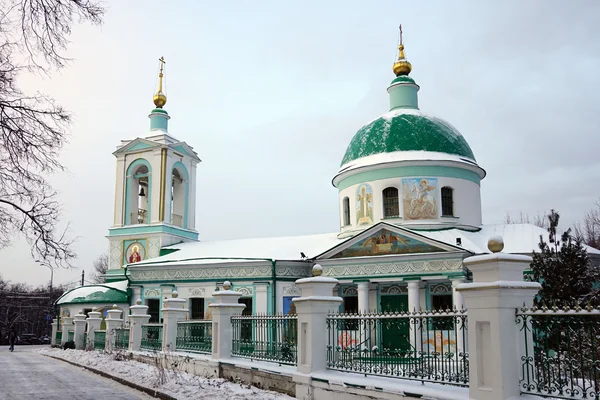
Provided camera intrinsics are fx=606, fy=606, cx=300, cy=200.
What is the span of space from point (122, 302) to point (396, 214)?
1256 cm

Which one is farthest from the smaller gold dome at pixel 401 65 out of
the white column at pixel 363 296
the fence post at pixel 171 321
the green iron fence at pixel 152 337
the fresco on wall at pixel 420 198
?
the green iron fence at pixel 152 337

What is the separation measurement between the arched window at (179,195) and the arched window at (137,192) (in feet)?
4.33

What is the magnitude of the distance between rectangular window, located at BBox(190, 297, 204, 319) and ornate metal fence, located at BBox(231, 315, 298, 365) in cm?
1189

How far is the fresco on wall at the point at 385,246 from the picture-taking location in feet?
66.7

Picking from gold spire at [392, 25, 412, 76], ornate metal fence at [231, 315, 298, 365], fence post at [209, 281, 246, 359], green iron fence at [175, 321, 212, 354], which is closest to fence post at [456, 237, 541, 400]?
ornate metal fence at [231, 315, 298, 365]

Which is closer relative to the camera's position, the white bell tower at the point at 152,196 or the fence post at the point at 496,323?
the fence post at the point at 496,323

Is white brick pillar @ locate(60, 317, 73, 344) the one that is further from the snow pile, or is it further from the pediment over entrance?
the pediment over entrance

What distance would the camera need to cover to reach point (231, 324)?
43.9 feet

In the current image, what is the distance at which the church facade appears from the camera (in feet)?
68.4

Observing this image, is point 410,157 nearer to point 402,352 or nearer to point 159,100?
point 402,352

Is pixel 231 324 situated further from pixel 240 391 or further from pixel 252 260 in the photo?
pixel 252 260

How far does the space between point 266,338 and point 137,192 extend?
64.9 feet

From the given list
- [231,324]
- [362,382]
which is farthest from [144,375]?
[362,382]

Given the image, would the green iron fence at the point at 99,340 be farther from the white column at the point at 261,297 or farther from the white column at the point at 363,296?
the white column at the point at 363,296
